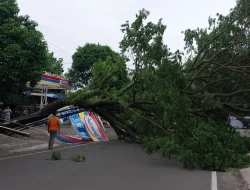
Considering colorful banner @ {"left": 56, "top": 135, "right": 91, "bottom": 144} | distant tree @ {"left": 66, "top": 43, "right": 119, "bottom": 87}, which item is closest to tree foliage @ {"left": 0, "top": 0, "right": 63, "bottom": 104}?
colorful banner @ {"left": 56, "top": 135, "right": 91, "bottom": 144}

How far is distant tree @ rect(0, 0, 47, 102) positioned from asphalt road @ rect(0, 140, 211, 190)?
289 inches

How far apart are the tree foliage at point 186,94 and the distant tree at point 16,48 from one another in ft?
15.2

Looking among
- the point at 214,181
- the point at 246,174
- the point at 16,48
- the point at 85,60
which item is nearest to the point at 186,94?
the point at 246,174

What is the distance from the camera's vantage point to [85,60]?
1724 inches

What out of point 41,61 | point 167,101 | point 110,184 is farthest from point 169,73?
point 41,61

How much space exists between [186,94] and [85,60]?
1157 inches

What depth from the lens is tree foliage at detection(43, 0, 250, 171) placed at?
12477mm

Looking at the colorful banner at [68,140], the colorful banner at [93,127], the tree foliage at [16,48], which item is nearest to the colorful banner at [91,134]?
the colorful banner at [93,127]

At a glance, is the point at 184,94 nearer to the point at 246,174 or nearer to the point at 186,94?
the point at 186,94

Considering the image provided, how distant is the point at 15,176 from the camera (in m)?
9.23

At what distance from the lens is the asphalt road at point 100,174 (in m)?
8.50

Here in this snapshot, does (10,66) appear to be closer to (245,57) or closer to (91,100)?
(91,100)

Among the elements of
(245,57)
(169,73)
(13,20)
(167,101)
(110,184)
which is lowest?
(110,184)

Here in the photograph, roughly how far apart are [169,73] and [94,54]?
3060 cm
